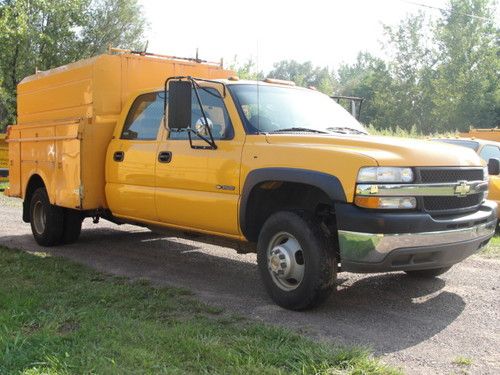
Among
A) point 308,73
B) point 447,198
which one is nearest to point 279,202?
point 447,198

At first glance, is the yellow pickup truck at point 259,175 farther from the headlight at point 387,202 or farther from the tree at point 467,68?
the tree at point 467,68

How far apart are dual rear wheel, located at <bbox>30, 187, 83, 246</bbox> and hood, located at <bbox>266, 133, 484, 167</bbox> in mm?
4157

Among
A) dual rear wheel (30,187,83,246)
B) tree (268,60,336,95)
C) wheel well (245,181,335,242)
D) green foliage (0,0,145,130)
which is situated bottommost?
dual rear wheel (30,187,83,246)

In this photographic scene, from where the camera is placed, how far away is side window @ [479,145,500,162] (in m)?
10.2

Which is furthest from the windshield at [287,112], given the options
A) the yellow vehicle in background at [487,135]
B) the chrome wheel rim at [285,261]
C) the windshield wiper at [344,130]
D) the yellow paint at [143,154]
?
the yellow vehicle in background at [487,135]

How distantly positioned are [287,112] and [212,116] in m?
0.76

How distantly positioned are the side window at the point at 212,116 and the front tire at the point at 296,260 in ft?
3.51

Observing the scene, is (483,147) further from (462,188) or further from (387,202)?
(387,202)

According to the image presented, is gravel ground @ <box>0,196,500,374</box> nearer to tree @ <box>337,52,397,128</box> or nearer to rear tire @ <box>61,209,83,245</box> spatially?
rear tire @ <box>61,209,83,245</box>

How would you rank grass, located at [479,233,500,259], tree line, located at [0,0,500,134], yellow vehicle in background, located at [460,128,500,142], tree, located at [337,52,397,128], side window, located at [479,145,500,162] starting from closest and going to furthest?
grass, located at [479,233,500,259] → side window, located at [479,145,500,162] → yellow vehicle in background, located at [460,128,500,142] → tree line, located at [0,0,500,134] → tree, located at [337,52,397,128]

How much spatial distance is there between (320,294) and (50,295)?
96.5 inches

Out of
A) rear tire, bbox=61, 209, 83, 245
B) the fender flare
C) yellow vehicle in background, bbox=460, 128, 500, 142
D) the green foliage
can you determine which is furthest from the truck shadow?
the green foliage

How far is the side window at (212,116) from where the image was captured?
5.86 meters

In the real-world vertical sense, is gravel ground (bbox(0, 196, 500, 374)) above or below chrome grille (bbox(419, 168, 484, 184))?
below
